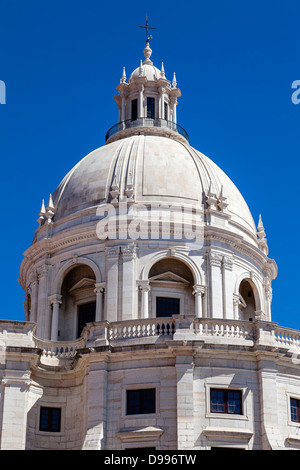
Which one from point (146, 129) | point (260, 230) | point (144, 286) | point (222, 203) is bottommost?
point (144, 286)

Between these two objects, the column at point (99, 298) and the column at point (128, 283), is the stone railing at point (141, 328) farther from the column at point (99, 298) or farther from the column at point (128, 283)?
the column at point (99, 298)

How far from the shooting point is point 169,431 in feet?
144

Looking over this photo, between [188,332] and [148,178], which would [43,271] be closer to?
[148,178]

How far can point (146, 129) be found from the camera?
65062 millimetres

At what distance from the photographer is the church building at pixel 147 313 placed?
44.7 m

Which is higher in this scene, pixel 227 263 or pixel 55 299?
pixel 227 263

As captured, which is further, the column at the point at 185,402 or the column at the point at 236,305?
the column at the point at 236,305

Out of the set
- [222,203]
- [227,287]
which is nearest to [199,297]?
[227,287]

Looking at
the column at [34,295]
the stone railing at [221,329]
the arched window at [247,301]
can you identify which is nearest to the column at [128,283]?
the column at [34,295]

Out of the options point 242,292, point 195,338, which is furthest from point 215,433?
point 242,292

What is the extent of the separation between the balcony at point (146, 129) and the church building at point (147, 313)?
10cm

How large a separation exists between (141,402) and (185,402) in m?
2.26

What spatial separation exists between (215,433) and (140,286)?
1299 cm
